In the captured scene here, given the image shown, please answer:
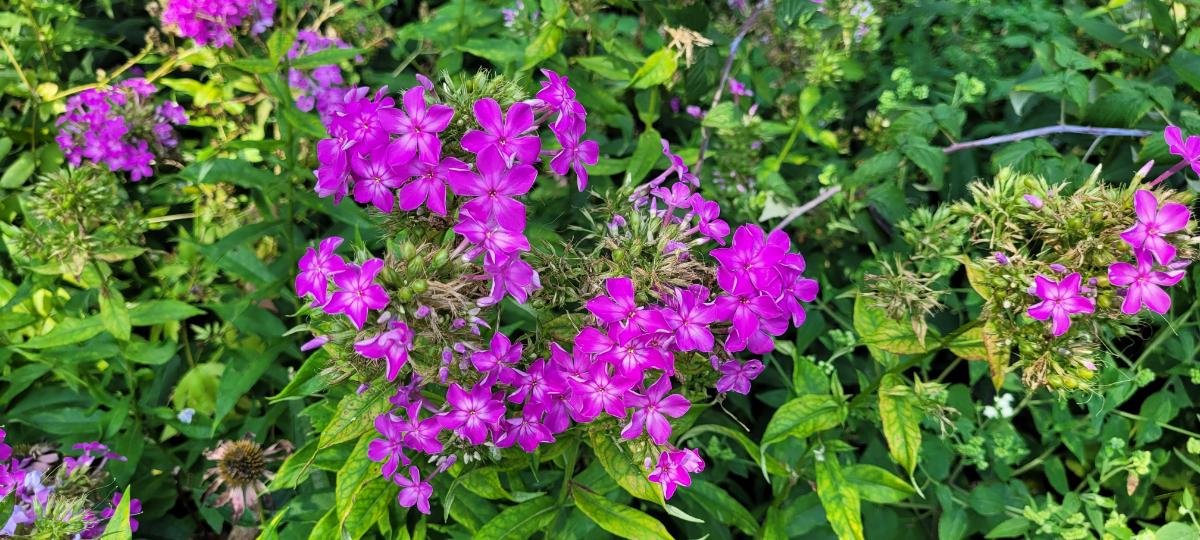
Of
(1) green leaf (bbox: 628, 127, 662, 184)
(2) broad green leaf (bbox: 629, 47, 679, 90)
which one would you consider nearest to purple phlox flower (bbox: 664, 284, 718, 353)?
(1) green leaf (bbox: 628, 127, 662, 184)

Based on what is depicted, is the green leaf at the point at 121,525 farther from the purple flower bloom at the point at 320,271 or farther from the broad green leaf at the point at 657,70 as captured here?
the broad green leaf at the point at 657,70

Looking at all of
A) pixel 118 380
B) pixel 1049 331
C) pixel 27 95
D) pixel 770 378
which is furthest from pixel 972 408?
pixel 27 95

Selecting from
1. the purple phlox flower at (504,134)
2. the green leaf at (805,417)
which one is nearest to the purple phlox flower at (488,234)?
the purple phlox flower at (504,134)

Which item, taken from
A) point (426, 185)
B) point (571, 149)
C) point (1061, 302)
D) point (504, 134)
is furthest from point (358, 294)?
point (1061, 302)

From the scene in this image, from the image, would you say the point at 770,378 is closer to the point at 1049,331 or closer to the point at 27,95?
the point at 1049,331

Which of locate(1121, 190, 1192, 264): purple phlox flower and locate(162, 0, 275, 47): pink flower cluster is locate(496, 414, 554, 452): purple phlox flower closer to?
locate(1121, 190, 1192, 264): purple phlox flower

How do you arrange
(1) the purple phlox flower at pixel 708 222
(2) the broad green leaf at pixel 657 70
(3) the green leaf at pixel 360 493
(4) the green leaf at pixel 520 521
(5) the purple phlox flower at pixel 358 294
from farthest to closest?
(2) the broad green leaf at pixel 657 70, (4) the green leaf at pixel 520 521, (3) the green leaf at pixel 360 493, (1) the purple phlox flower at pixel 708 222, (5) the purple phlox flower at pixel 358 294

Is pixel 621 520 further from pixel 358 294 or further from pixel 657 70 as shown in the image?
pixel 657 70
